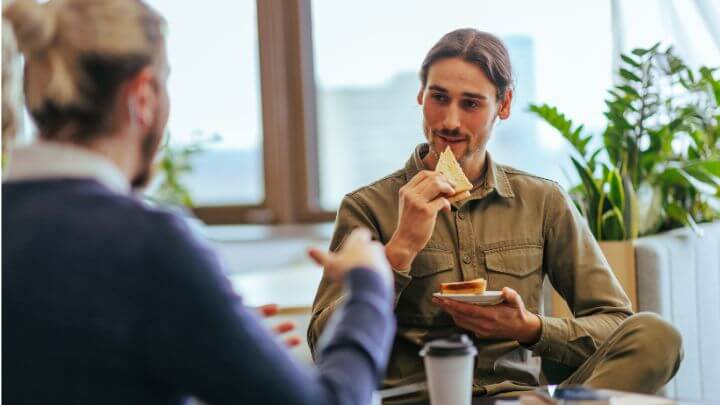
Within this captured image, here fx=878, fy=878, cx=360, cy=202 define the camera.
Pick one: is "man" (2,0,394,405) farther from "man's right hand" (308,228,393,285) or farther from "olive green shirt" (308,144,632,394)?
"olive green shirt" (308,144,632,394)

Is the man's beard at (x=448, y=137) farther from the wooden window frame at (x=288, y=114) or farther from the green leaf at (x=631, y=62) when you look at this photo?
the wooden window frame at (x=288, y=114)

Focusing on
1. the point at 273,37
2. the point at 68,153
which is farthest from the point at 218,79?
the point at 68,153

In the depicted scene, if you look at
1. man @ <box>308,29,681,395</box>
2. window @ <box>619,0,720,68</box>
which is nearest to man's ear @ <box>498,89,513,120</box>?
man @ <box>308,29,681,395</box>

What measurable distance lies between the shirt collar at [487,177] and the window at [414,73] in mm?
1775

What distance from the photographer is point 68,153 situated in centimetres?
108

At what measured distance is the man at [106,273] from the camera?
0.99 meters

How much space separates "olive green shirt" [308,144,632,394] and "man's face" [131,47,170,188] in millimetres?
866

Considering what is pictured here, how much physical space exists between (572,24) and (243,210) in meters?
2.01

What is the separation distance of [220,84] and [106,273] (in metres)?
3.85

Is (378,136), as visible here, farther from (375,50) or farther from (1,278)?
(1,278)

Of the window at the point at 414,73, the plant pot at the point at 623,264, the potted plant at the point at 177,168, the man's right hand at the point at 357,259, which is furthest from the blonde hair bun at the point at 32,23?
the potted plant at the point at 177,168

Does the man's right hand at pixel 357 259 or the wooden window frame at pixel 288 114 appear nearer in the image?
the man's right hand at pixel 357 259

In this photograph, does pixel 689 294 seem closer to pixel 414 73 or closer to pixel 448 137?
Result: pixel 448 137

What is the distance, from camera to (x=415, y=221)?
191 centimetres
